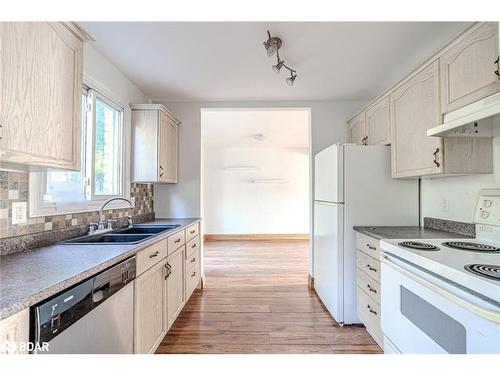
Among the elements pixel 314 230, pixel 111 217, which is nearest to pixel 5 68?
pixel 111 217

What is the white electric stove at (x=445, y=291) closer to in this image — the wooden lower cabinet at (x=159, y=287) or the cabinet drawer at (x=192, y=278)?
the wooden lower cabinet at (x=159, y=287)

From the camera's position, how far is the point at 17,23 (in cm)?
104

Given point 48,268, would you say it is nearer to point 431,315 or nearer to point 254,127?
point 431,315

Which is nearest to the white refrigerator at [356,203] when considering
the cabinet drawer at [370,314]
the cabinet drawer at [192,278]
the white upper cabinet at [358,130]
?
the cabinet drawer at [370,314]

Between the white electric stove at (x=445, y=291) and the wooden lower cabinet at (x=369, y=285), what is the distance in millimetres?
257

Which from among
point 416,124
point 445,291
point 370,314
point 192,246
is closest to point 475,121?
point 416,124

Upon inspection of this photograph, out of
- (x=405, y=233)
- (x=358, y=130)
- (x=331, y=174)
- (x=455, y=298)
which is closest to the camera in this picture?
(x=455, y=298)

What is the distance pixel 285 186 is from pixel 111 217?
187 inches

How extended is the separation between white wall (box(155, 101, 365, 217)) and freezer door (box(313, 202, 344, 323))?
66cm

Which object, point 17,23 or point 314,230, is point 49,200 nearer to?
point 17,23

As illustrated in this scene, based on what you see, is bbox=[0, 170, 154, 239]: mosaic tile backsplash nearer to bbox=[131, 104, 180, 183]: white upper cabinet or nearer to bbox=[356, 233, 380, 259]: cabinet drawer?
bbox=[131, 104, 180, 183]: white upper cabinet

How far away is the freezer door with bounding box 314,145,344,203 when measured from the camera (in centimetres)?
228

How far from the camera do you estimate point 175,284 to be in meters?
2.17

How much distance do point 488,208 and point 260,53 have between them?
6.41 feet
